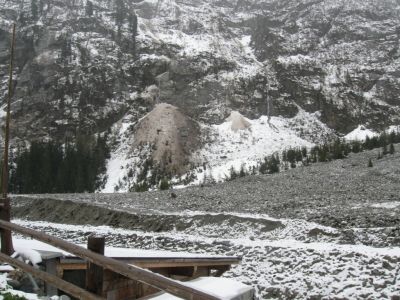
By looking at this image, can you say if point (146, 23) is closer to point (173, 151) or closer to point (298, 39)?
point (298, 39)

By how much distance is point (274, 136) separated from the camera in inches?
4333

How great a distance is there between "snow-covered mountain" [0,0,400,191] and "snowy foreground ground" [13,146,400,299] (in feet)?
170

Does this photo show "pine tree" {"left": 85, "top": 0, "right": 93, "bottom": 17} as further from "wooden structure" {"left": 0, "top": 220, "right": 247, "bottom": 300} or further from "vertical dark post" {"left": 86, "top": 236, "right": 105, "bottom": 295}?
"vertical dark post" {"left": 86, "top": 236, "right": 105, "bottom": 295}

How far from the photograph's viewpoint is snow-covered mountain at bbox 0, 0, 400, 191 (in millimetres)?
109500

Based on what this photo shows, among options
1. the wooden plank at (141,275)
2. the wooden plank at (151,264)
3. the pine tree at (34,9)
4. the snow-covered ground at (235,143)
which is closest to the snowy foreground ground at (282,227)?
Answer: the wooden plank at (151,264)

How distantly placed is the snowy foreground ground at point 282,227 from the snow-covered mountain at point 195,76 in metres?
51.8

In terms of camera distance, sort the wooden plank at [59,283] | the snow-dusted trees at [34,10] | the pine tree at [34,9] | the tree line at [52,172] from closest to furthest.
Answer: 1. the wooden plank at [59,283]
2. the tree line at [52,172]
3. the pine tree at [34,9]
4. the snow-dusted trees at [34,10]

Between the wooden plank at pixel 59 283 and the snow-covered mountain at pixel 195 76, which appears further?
the snow-covered mountain at pixel 195 76

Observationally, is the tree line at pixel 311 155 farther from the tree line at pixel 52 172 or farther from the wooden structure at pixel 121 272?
the wooden structure at pixel 121 272

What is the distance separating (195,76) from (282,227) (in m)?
107

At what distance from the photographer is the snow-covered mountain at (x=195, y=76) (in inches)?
4311

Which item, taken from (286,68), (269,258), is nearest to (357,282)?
(269,258)

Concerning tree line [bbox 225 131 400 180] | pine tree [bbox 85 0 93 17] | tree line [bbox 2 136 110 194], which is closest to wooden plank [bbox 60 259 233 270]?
tree line [bbox 225 131 400 180]

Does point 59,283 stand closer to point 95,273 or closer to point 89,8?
point 95,273
